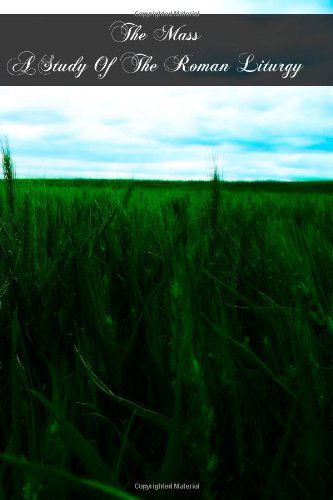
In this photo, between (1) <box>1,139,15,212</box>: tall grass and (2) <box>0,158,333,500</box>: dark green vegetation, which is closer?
(2) <box>0,158,333,500</box>: dark green vegetation

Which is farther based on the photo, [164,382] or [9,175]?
[9,175]

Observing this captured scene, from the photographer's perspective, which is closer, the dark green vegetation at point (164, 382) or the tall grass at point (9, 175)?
the dark green vegetation at point (164, 382)

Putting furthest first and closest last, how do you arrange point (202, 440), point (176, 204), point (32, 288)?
point (176, 204)
point (32, 288)
point (202, 440)

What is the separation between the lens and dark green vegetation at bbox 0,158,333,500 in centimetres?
35

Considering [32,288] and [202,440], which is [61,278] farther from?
[202,440]

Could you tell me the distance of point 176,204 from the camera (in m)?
2.16

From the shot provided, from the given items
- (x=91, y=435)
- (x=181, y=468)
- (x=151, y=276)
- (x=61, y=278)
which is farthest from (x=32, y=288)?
(x=181, y=468)

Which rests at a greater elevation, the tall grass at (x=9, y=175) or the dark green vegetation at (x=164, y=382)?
the tall grass at (x=9, y=175)

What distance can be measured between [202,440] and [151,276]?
0.65 metres

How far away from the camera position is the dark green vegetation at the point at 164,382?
0.35m

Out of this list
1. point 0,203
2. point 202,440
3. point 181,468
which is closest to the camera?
point 202,440

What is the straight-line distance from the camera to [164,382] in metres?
0.57

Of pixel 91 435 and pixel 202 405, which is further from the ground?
pixel 202 405

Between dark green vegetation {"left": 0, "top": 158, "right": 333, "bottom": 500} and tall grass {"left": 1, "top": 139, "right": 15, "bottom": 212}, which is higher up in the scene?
tall grass {"left": 1, "top": 139, "right": 15, "bottom": 212}
